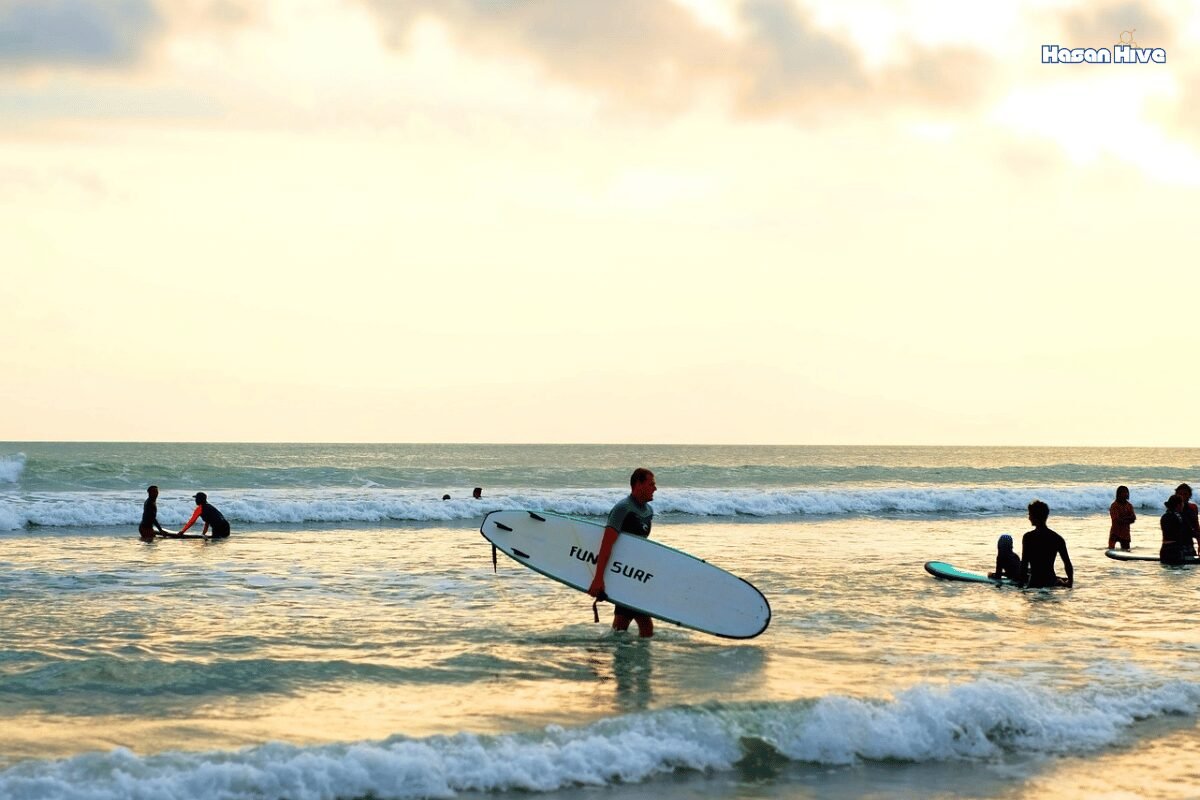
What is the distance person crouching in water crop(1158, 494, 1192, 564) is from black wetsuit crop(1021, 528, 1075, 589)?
4.37m

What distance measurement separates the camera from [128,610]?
1267 cm

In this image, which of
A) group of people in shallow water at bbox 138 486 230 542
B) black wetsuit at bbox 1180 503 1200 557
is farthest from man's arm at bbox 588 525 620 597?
group of people in shallow water at bbox 138 486 230 542

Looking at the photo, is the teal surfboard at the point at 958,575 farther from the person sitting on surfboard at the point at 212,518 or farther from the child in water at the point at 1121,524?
the person sitting on surfboard at the point at 212,518

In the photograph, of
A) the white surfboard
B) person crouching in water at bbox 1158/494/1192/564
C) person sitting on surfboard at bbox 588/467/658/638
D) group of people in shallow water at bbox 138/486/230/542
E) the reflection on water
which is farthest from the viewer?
group of people in shallow water at bbox 138/486/230/542

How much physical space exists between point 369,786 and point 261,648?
13.6 ft

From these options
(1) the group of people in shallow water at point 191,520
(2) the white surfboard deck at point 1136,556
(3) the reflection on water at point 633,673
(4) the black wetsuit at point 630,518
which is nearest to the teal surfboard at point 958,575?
(2) the white surfboard deck at point 1136,556

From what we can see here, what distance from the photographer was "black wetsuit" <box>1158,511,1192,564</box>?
1833cm

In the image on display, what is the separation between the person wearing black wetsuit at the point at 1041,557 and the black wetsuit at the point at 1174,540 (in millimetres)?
4354

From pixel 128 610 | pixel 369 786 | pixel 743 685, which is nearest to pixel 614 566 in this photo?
pixel 743 685

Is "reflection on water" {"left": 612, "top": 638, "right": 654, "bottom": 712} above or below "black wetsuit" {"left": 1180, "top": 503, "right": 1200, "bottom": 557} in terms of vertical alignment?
below

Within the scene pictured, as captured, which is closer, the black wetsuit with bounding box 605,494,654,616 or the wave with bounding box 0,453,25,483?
the black wetsuit with bounding box 605,494,654,616

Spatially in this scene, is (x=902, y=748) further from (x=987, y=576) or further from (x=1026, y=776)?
(x=987, y=576)

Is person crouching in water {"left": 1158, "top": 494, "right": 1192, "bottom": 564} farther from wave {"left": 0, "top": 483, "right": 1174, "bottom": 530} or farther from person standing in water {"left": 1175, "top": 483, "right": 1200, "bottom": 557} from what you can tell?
wave {"left": 0, "top": 483, "right": 1174, "bottom": 530}

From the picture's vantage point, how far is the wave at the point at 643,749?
658 cm
